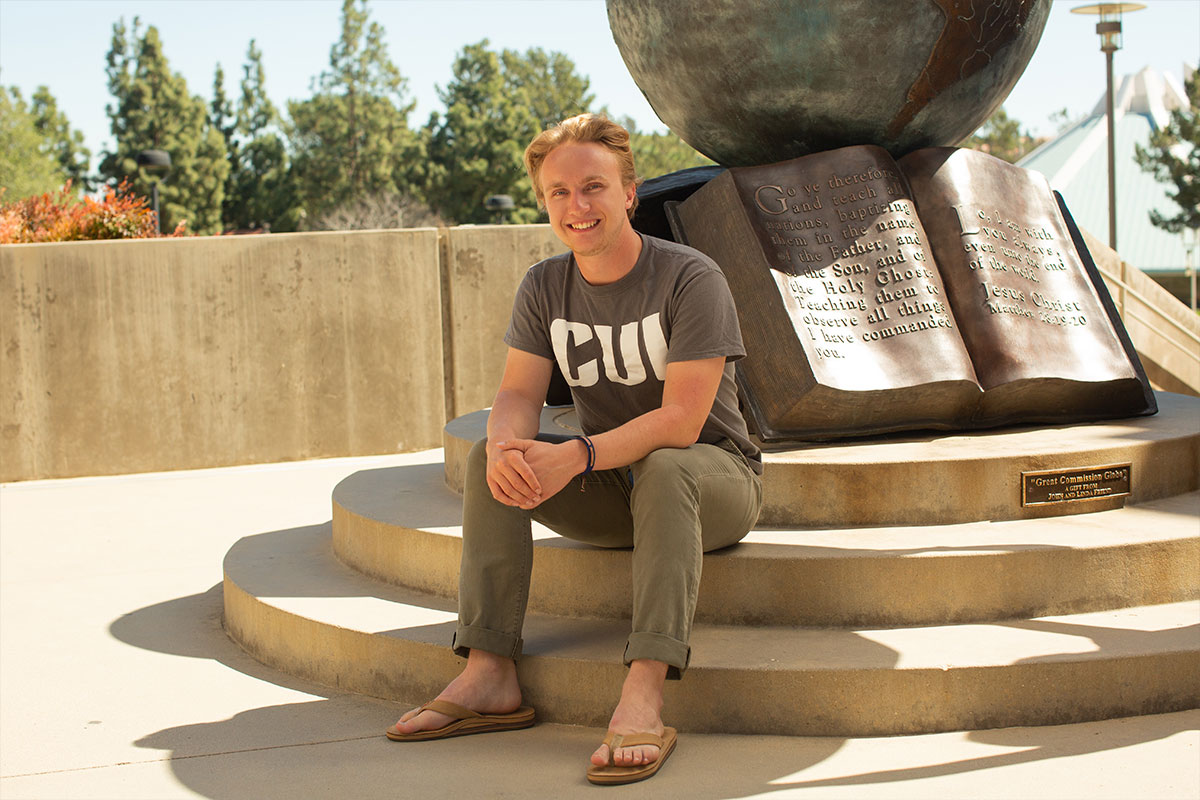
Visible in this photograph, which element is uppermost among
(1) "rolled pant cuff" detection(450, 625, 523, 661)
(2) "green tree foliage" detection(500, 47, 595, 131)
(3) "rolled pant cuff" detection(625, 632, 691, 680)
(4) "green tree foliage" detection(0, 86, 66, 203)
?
(2) "green tree foliage" detection(500, 47, 595, 131)

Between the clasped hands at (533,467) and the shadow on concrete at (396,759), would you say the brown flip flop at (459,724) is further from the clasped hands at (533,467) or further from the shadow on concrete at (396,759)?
the clasped hands at (533,467)

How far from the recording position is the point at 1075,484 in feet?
14.0

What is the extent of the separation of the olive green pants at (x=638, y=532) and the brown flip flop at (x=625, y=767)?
18cm

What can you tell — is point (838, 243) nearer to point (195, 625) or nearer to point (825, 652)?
point (825, 652)

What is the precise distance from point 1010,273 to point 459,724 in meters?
3.11

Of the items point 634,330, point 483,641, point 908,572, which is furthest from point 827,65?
point 483,641

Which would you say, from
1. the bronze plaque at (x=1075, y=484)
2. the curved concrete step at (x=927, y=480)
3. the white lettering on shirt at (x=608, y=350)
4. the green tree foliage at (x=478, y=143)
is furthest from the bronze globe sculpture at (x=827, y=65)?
the green tree foliage at (x=478, y=143)

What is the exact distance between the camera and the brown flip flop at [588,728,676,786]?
2.93m

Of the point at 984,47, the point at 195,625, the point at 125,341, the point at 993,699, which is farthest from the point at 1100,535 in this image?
the point at 125,341

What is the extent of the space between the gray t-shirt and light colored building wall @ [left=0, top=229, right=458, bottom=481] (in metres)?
5.04

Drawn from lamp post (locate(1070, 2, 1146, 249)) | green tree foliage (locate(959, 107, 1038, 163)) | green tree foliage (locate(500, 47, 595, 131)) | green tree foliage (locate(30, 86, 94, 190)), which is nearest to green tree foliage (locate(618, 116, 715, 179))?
green tree foliage (locate(500, 47, 595, 131))

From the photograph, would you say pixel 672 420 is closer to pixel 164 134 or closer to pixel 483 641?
pixel 483 641

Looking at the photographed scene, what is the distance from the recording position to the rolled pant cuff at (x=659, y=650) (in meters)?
3.03

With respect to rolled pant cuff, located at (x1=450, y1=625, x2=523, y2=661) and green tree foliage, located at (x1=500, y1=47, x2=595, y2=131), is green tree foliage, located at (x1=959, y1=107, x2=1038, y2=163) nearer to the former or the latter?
green tree foliage, located at (x1=500, y1=47, x2=595, y2=131)
